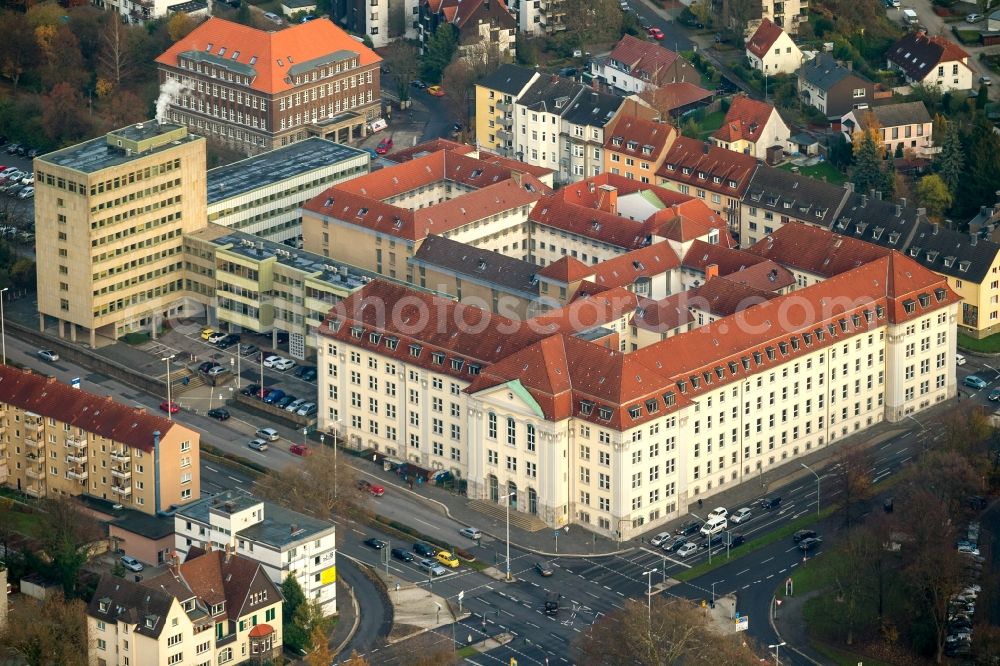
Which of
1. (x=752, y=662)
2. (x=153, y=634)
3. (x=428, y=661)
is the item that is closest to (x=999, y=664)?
(x=752, y=662)

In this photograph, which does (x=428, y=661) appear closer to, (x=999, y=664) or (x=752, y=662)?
(x=752, y=662)

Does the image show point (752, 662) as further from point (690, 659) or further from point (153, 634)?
point (153, 634)

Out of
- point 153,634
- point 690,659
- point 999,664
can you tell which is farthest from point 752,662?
point 153,634

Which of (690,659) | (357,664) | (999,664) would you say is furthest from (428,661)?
(999,664)

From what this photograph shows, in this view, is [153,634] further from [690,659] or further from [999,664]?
[999,664]

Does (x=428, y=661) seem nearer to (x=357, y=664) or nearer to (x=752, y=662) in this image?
(x=357, y=664)

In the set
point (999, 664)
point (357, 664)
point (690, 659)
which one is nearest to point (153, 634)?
point (357, 664)
